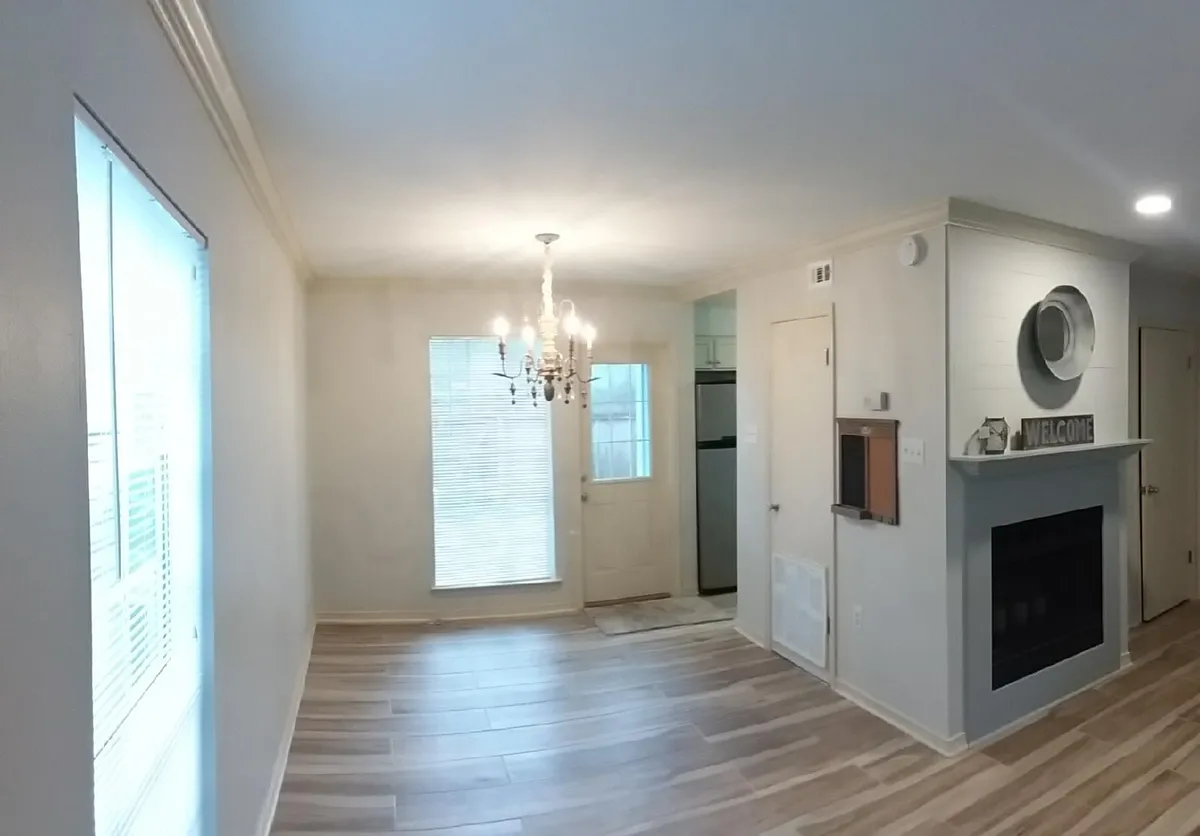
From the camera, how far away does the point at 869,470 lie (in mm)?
3691

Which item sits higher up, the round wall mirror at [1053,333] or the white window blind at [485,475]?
the round wall mirror at [1053,333]

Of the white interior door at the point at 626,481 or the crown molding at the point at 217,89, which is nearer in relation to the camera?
the crown molding at the point at 217,89

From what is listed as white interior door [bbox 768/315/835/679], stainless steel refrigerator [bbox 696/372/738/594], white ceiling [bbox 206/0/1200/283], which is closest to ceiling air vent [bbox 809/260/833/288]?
white interior door [bbox 768/315/835/679]

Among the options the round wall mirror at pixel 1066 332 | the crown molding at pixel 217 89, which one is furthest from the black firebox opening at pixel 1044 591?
the crown molding at pixel 217 89

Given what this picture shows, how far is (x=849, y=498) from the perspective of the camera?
152 inches

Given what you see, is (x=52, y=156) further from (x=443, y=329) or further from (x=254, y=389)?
(x=443, y=329)

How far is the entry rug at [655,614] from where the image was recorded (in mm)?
5074

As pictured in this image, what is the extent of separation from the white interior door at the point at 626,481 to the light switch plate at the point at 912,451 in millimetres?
2457

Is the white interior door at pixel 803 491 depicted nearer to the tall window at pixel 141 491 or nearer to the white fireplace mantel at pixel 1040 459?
the white fireplace mantel at pixel 1040 459

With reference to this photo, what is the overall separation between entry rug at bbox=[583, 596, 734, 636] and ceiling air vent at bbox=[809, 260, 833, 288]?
100 inches

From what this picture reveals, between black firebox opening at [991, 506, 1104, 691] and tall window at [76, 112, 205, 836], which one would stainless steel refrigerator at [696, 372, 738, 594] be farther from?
tall window at [76, 112, 205, 836]

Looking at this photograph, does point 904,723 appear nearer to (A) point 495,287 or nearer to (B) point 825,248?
(B) point 825,248

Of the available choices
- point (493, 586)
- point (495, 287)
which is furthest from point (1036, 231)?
point (493, 586)

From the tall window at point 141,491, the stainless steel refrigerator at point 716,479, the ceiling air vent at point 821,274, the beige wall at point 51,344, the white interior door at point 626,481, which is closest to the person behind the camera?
the beige wall at point 51,344
